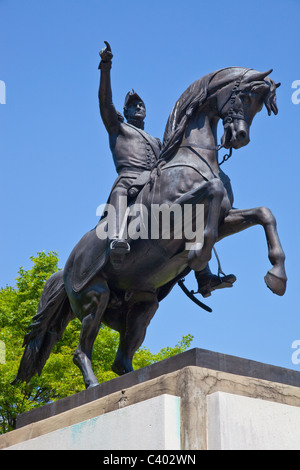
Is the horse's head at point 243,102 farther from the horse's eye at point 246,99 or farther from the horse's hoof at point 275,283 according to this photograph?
the horse's hoof at point 275,283

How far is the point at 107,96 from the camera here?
9.21 metres

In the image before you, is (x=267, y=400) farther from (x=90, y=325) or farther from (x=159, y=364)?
(x=90, y=325)

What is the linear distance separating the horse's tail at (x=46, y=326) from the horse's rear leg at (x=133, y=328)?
0.97 meters

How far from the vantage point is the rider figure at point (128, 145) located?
8.52m

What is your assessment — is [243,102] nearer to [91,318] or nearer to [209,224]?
[209,224]

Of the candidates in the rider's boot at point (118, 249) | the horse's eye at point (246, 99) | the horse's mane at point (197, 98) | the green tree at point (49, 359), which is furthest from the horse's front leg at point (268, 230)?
the green tree at point (49, 359)

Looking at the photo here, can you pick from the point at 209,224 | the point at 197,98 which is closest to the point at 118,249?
the point at 209,224

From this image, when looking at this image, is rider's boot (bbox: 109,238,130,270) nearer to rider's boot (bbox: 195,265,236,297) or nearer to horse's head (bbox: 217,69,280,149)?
rider's boot (bbox: 195,265,236,297)

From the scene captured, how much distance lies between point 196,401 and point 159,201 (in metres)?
2.80

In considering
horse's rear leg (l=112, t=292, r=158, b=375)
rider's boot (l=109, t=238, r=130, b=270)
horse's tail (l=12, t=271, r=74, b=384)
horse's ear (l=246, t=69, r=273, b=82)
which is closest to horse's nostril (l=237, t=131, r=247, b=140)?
horse's ear (l=246, t=69, r=273, b=82)

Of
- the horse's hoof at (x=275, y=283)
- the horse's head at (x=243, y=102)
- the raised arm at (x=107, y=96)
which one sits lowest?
the horse's hoof at (x=275, y=283)

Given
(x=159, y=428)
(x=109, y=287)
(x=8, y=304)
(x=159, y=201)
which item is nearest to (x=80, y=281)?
(x=109, y=287)

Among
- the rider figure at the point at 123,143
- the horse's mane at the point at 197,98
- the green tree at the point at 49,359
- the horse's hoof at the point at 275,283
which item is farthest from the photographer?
the green tree at the point at 49,359

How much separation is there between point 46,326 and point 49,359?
32.1 feet
